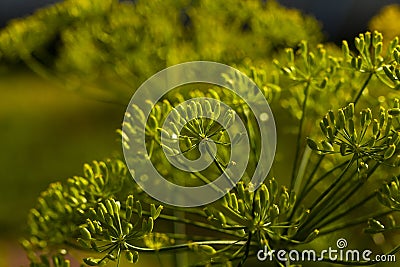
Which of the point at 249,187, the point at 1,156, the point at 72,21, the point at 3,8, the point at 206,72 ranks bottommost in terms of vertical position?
the point at 249,187

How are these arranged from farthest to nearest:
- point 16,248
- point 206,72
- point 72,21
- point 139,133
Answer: point 16,248
point 72,21
point 206,72
point 139,133

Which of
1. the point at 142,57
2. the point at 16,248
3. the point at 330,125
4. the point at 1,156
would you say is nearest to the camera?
the point at 330,125

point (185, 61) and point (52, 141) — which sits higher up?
point (52, 141)

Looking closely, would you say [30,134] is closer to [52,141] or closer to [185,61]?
[52,141]

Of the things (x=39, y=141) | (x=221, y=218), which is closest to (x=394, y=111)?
(x=221, y=218)

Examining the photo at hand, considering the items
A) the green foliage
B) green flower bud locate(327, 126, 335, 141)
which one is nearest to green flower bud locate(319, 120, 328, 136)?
green flower bud locate(327, 126, 335, 141)

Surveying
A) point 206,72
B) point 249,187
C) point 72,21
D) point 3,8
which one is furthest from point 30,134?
point 249,187

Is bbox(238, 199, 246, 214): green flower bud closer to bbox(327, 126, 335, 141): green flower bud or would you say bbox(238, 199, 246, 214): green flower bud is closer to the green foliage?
bbox(327, 126, 335, 141): green flower bud

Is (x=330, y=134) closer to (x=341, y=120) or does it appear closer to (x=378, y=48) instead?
(x=341, y=120)
